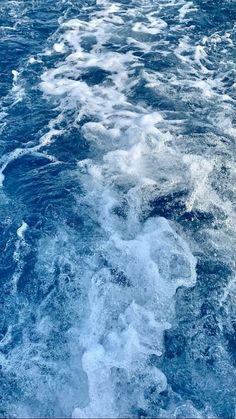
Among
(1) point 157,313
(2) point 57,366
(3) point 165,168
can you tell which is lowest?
(2) point 57,366

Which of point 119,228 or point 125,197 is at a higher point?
point 125,197

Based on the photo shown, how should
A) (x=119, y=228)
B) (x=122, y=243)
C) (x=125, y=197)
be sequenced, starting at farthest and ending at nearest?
(x=125, y=197) → (x=119, y=228) → (x=122, y=243)

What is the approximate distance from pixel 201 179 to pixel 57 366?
3.61m

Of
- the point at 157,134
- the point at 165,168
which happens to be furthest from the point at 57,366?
the point at 157,134

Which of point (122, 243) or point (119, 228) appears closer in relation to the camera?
point (122, 243)

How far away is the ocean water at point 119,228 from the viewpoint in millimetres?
4129

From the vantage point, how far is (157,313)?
4.57 meters

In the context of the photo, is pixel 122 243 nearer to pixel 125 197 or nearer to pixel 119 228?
pixel 119 228

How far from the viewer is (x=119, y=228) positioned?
216 inches

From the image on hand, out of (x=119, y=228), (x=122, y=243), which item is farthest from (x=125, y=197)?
(x=122, y=243)

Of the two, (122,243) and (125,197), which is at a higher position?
A: (125,197)

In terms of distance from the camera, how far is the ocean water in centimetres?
413

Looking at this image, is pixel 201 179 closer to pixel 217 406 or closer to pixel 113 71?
pixel 217 406

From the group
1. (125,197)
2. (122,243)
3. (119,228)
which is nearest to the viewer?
(122,243)
